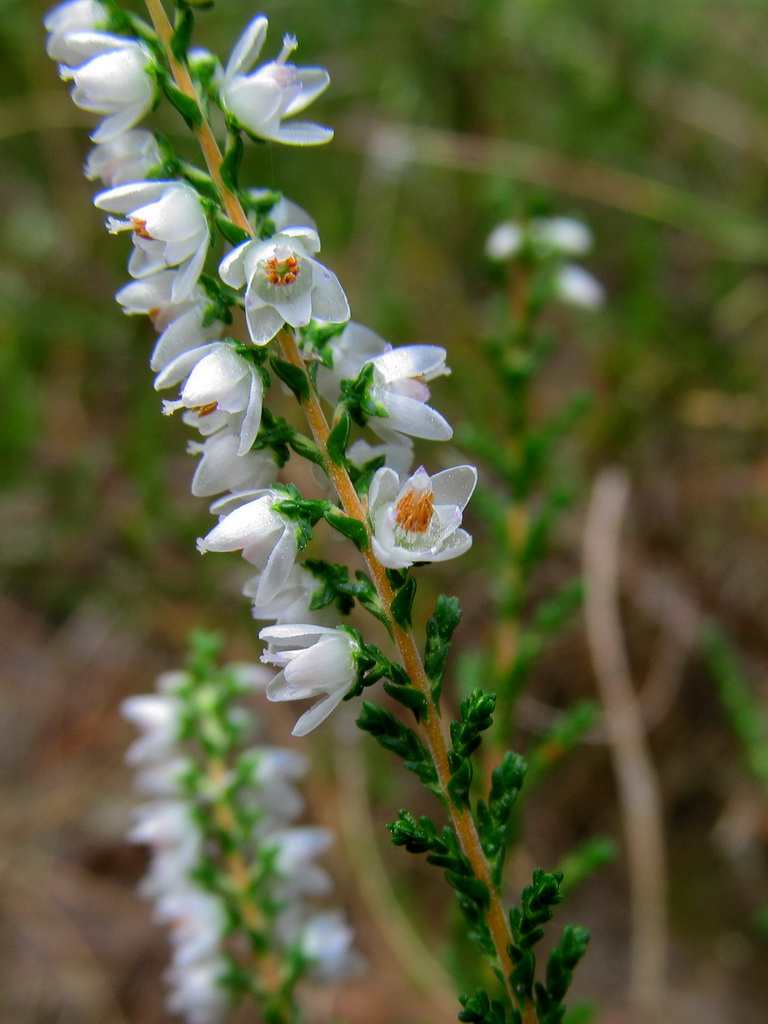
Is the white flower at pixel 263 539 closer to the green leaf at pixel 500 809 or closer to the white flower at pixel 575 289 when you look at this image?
the green leaf at pixel 500 809

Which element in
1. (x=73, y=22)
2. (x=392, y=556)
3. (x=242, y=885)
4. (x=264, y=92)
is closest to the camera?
(x=392, y=556)

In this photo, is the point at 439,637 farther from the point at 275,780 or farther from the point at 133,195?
the point at 275,780

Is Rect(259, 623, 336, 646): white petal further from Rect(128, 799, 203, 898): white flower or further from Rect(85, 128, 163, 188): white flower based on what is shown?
Rect(128, 799, 203, 898): white flower

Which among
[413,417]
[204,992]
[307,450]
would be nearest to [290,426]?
[307,450]

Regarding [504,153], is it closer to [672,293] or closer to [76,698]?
[672,293]

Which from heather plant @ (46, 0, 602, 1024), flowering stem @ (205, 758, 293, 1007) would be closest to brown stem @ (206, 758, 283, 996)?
flowering stem @ (205, 758, 293, 1007)

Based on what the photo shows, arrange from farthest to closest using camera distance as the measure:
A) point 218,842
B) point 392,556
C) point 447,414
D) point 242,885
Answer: point 447,414, point 218,842, point 242,885, point 392,556
